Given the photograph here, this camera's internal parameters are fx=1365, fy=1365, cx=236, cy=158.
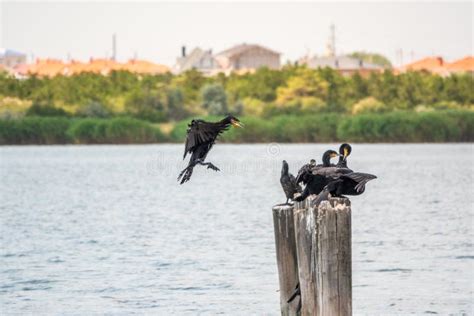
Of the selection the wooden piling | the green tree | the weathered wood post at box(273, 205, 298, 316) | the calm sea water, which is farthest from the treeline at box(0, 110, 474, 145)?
the wooden piling

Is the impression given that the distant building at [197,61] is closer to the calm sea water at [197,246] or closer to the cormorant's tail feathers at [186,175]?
the calm sea water at [197,246]

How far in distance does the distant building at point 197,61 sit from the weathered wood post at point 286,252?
153269 millimetres

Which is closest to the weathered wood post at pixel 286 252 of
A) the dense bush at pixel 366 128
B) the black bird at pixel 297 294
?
the black bird at pixel 297 294

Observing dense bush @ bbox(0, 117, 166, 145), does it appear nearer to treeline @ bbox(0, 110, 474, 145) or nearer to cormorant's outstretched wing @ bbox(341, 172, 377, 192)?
treeline @ bbox(0, 110, 474, 145)

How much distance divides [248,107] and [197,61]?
234 feet

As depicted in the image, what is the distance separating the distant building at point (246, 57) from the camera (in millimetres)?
178750

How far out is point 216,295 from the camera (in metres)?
20.9

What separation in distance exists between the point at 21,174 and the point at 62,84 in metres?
42.4

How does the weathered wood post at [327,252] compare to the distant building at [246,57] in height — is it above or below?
below

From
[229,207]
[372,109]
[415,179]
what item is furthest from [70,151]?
[229,207]

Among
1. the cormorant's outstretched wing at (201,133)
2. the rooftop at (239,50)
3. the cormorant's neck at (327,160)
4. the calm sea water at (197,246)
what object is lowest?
the calm sea water at (197,246)

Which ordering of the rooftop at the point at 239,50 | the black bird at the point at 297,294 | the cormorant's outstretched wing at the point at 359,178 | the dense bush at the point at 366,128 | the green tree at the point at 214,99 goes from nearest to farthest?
the cormorant's outstretched wing at the point at 359,178 → the black bird at the point at 297,294 → the dense bush at the point at 366,128 → the green tree at the point at 214,99 → the rooftop at the point at 239,50

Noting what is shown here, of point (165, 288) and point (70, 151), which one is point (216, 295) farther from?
point (70, 151)

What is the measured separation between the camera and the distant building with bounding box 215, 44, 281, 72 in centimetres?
17875
